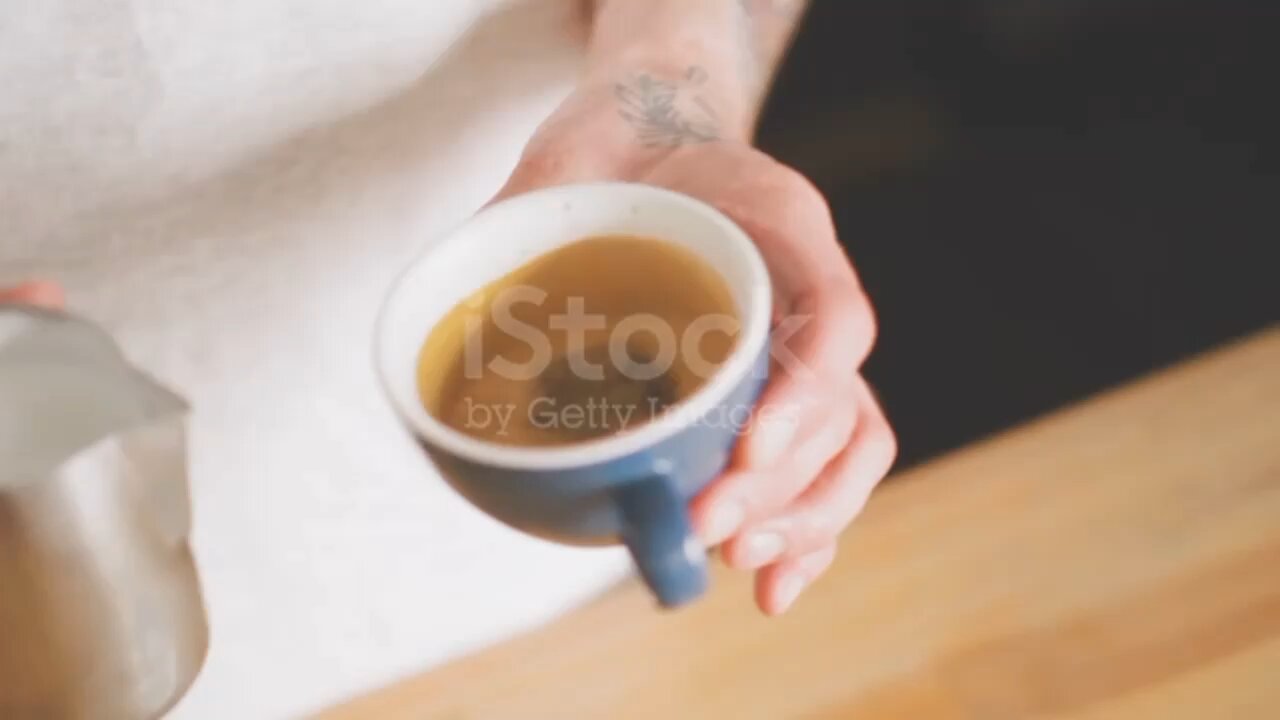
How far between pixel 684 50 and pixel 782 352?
19cm

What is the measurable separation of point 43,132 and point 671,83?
256 mm

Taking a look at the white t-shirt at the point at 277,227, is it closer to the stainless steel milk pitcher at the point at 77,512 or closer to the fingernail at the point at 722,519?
the stainless steel milk pitcher at the point at 77,512

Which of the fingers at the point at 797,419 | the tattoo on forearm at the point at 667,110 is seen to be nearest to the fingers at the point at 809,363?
the fingers at the point at 797,419

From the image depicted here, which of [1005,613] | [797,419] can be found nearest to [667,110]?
[797,419]

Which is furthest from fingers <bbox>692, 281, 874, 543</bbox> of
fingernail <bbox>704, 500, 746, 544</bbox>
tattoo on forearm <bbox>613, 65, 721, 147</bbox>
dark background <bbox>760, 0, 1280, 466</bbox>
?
dark background <bbox>760, 0, 1280, 466</bbox>

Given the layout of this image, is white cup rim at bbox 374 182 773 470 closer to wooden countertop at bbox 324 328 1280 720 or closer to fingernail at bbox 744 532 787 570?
fingernail at bbox 744 532 787 570

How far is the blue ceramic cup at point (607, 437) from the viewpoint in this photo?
286 mm

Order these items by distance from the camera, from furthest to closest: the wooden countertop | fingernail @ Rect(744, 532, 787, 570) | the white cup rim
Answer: the wooden countertop
fingernail @ Rect(744, 532, 787, 570)
the white cup rim

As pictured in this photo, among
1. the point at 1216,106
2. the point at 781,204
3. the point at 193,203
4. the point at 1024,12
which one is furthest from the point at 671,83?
the point at 1216,106

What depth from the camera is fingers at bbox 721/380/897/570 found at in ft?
1.33

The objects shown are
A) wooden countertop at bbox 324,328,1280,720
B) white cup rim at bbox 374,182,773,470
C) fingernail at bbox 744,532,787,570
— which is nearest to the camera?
white cup rim at bbox 374,182,773,470

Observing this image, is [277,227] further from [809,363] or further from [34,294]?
[809,363]

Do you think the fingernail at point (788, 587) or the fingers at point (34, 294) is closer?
the fingers at point (34, 294)

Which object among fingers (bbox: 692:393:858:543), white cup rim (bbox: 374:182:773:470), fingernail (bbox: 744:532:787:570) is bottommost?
fingernail (bbox: 744:532:787:570)
